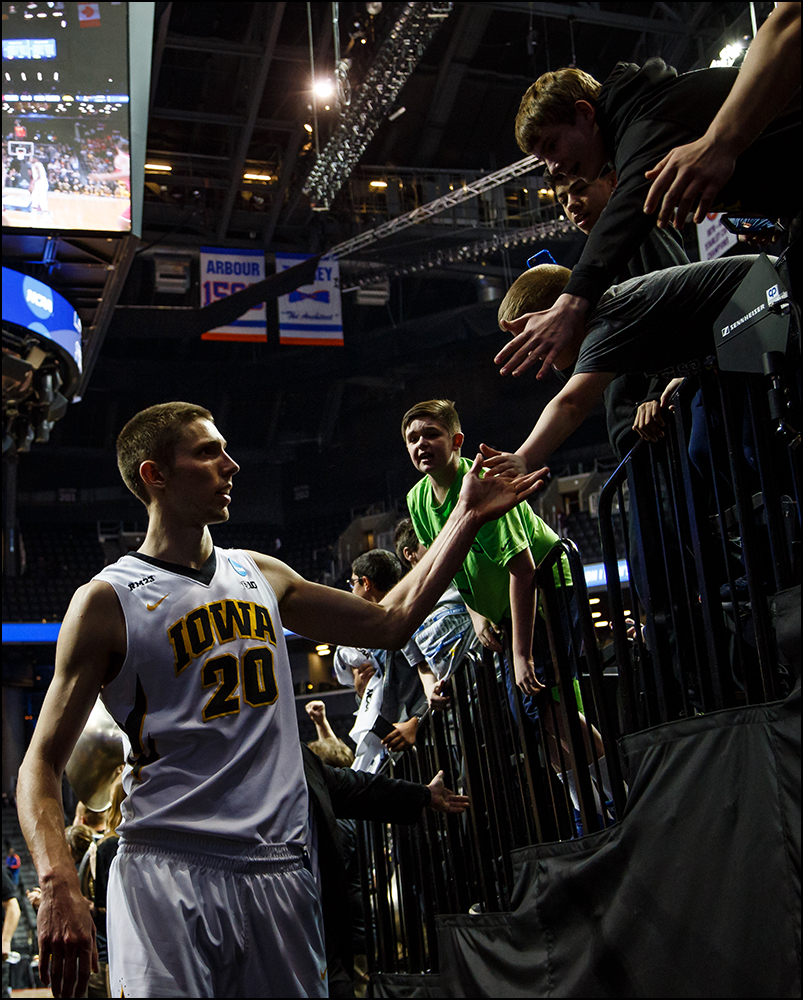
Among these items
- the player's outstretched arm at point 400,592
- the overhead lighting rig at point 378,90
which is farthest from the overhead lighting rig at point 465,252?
the player's outstretched arm at point 400,592

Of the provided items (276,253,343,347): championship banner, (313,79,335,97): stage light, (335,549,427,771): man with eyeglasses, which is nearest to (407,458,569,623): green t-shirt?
(335,549,427,771): man with eyeglasses

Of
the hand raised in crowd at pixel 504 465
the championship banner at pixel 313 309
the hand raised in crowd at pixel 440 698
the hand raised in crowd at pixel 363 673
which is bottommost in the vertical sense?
the hand raised in crowd at pixel 440 698

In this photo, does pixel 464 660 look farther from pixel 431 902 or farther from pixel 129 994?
pixel 129 994

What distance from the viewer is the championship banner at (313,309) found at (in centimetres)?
1795

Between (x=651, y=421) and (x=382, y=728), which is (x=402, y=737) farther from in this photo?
(x=651, y=421)

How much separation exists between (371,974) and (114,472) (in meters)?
20.7

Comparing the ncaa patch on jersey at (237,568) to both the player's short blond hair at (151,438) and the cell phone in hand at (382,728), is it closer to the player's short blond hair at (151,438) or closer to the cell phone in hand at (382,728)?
the player's short blond hair at (151,438)

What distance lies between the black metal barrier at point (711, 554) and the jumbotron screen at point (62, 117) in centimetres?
823

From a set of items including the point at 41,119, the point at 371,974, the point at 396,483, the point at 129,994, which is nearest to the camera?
the point at 129,994

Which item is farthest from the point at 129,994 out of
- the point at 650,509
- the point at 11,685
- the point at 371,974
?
the point at 11,685

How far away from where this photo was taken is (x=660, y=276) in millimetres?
2490

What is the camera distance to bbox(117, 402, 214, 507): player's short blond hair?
110 inches

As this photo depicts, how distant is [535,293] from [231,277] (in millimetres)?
16511

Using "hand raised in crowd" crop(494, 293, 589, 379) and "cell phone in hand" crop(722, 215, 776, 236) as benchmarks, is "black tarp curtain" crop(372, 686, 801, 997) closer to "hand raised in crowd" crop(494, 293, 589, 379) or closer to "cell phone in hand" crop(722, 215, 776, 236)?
"hand raised in crowd" crop(494, 293, 589, 379)
